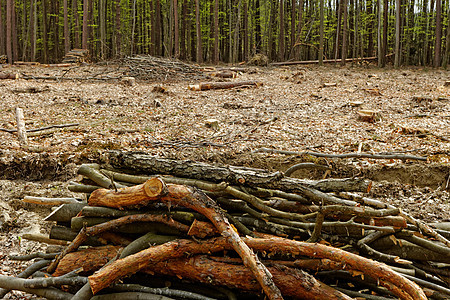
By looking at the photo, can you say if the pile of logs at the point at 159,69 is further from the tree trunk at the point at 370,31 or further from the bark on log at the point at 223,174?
the tree trunk at the point at 370,31

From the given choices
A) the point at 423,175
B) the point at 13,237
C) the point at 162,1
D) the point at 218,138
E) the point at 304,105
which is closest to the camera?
the point at 13,237

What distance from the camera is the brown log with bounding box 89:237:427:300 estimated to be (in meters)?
2.42

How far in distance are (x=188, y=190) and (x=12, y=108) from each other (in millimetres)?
9851

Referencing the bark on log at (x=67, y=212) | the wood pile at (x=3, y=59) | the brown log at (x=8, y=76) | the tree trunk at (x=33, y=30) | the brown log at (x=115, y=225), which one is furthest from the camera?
the tree trunk at (x=33, y=30)

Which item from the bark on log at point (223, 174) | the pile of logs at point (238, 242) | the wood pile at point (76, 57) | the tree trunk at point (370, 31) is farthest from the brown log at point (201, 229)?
the tree trunk at point (370, 31)

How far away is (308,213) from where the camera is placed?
3.04 meters

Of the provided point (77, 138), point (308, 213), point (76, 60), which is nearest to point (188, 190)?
point (308, 213)

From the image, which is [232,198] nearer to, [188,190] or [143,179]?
[188,190]

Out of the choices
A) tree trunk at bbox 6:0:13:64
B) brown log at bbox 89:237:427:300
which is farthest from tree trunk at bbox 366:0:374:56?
brown log at bbox 89:237:427:300

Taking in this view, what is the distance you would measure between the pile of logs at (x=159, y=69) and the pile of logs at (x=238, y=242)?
14.0 meters

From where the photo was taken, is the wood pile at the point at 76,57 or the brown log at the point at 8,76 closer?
the brown log at the point at 8,76

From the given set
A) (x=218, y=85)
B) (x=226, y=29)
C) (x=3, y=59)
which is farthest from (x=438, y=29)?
(x=3, y=59)

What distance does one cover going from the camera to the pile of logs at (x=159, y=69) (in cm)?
1659

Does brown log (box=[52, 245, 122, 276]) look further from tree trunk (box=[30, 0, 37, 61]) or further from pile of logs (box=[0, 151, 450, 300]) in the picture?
tree trunk (box=[30, 0, 37, 61])
